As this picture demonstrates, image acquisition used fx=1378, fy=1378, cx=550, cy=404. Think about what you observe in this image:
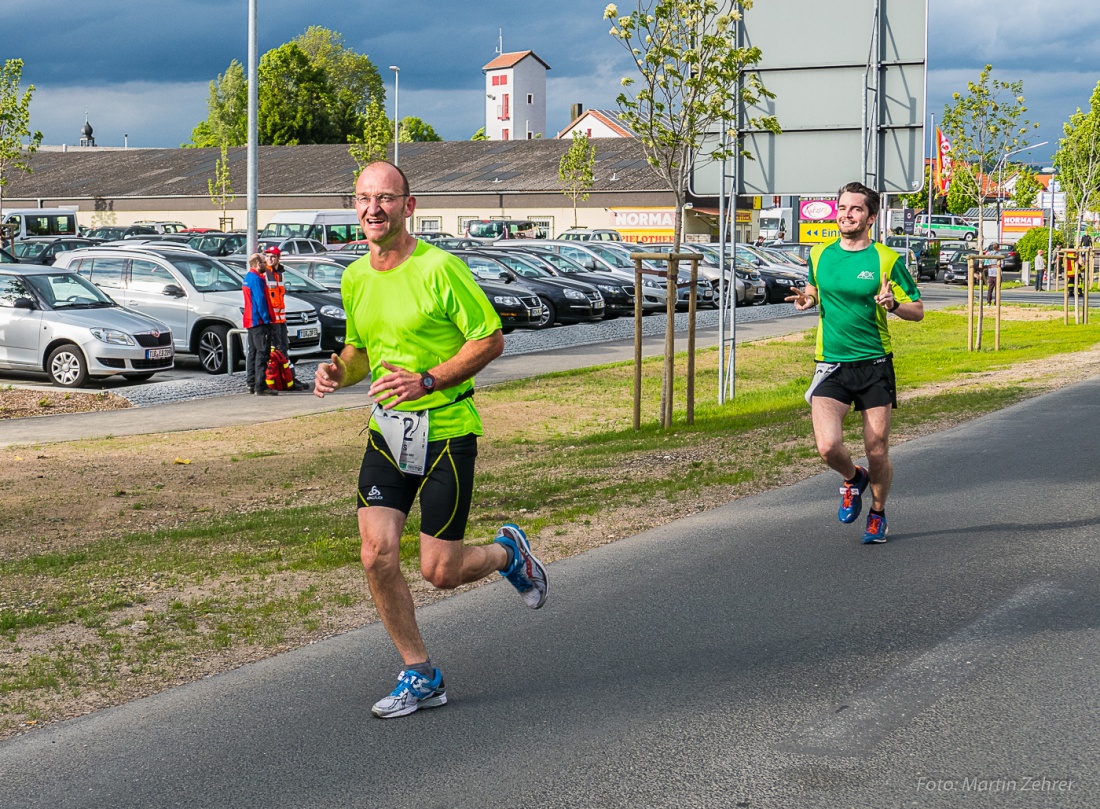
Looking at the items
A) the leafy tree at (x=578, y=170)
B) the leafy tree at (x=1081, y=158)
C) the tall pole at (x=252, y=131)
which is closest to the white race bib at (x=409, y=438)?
the tall pole at (x=252, y=131)

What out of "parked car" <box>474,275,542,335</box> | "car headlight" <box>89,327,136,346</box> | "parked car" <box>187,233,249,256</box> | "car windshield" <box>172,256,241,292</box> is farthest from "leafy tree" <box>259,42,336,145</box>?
"car headlight" <box>89,327,136,346</box>

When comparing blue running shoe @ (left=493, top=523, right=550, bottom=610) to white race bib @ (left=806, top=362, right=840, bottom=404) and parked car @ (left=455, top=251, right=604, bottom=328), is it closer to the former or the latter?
white race bib @ (left=806, top=362, right=840, bottom=404)

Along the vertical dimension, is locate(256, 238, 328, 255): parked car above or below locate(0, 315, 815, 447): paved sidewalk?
above

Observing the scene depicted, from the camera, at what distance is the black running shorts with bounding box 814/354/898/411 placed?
305 inches

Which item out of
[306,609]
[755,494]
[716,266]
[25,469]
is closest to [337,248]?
[716,266]

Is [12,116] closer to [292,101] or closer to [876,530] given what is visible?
[876,530]

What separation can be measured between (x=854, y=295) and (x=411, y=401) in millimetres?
3635

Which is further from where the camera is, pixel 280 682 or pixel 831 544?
pixel 831 544

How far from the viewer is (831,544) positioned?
7980 millimetres

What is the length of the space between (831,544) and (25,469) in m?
7.21

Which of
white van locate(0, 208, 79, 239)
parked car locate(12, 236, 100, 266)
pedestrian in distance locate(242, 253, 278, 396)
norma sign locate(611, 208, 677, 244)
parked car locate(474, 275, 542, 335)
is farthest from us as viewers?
norma sign locate(611, 208, 677, 244)

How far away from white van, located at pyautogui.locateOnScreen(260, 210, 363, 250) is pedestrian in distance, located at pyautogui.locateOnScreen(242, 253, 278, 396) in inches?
1024

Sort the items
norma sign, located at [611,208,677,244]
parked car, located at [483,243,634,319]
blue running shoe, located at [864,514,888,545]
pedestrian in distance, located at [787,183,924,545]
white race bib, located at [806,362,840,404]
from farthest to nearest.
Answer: norma sign, located at [611,208,677,244] → parked car, located at [483,243,634,319] → blue running shoe, located at [864,514,888,545] → white race bib, located at [806,362,840,404] → pedestrian in distance, located at [787,183,924,545]

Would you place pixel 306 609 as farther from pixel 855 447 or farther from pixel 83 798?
pixel 855 447
